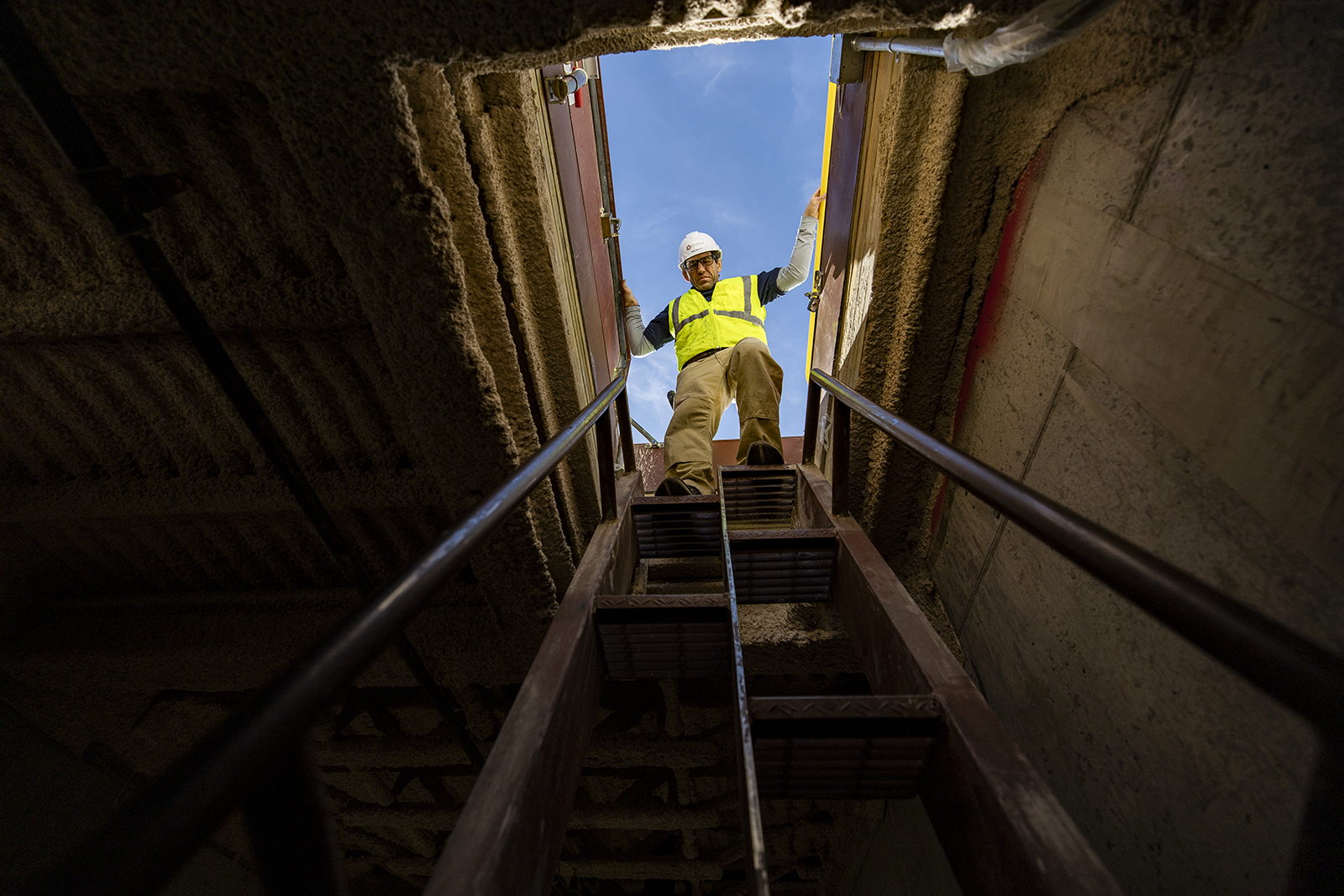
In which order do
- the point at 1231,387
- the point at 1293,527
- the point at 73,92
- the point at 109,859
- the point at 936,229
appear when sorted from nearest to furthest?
1. the point at 109,859
2. the point at 1293,527
3. the point at 1231,387
4. the point at 73,92
5. the point at 936,229

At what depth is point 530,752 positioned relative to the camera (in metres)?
1.23

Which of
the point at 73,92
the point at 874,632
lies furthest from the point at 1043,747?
the point at 73,92

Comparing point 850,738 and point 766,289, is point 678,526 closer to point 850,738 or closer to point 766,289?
point 850,738

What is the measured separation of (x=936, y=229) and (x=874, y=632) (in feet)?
5.11

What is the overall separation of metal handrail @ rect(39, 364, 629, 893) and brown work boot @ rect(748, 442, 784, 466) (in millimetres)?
2653

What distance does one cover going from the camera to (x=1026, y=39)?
130 cm

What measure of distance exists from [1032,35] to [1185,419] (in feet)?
3.26

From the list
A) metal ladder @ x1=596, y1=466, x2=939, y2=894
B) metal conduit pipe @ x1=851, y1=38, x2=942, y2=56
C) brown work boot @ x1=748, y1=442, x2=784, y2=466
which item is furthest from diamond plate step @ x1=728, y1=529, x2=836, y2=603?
metal conduit pipe @ x1=851, y1=38, x2=942, y2=56

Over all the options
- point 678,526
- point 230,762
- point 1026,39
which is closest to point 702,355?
point 678,526

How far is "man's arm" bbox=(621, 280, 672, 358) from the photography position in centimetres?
489

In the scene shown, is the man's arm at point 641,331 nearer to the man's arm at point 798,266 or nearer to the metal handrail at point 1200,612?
the man's arm at point 798,266

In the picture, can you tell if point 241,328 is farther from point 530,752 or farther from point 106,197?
point 530,752

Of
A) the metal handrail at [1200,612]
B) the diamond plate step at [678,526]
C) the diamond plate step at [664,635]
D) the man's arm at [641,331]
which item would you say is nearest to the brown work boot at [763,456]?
the diamond plate step at [678,526]

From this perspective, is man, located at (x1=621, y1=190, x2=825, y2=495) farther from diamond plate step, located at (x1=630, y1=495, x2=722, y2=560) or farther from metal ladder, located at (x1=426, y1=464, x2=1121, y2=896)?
metal ladder, located at (x1=426, y1=464, x2=1121, y2=896)
